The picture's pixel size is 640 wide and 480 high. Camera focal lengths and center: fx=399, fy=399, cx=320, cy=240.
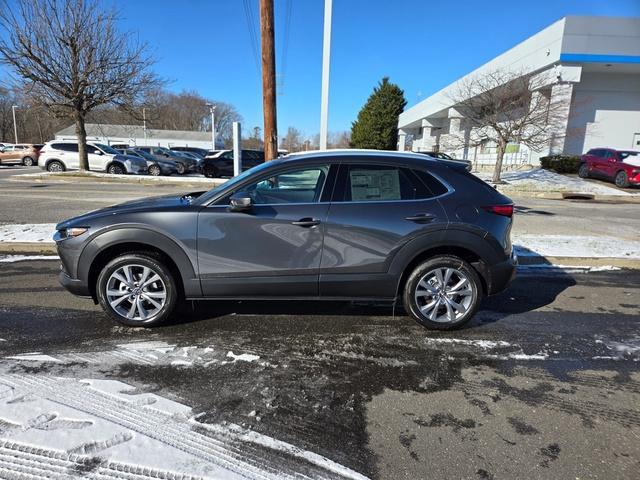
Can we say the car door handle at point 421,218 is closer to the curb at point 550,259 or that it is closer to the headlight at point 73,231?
the headlight at point 73,231

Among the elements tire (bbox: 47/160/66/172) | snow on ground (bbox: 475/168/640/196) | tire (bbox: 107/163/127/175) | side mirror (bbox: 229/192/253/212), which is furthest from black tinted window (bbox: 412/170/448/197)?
tire (bbox: 47/160/66/172)

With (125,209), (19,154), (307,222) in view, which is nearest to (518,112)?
(307,222)

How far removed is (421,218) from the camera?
377 cm

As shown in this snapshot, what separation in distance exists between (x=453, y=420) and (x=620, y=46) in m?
28.2

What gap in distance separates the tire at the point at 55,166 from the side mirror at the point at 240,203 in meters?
23.4

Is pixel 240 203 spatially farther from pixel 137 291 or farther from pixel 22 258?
pixel 22 258

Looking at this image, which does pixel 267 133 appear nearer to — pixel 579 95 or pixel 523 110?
pixel 523 110

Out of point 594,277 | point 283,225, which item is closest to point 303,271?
point 283,225

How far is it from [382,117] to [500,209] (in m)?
43.4

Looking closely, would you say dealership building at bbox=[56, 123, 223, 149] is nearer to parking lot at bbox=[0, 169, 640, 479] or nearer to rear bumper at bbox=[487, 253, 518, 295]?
parking lot at bbox=[0, 169, 640, 479]

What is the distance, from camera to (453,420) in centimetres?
264

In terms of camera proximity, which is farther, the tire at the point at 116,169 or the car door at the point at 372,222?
the tire at the point at 116,169

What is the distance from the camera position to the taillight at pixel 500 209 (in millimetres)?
3896

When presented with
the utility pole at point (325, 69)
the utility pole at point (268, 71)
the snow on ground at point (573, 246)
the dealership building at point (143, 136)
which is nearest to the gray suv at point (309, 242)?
the snow on ground at point (573, 246)
